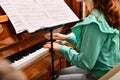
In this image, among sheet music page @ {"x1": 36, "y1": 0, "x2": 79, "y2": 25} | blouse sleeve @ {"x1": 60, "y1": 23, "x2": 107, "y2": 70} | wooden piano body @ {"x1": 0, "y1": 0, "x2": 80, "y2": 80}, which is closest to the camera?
blouse sleeve @ {"x1": 60, "y1": 23, "x2": 107, "y2": 70}

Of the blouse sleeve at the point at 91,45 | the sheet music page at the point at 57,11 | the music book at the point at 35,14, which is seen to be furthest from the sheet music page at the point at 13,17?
the blouse sleeve at the point at 91,45

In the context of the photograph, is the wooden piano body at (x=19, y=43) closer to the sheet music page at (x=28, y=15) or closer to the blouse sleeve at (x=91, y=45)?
the sheet music page at (x=28, y=15)

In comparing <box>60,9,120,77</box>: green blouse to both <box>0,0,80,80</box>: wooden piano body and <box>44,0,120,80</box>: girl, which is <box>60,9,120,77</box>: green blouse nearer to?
<box>44,0,120,80</box>: girl

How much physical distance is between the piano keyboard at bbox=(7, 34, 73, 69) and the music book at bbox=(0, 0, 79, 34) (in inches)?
7.7

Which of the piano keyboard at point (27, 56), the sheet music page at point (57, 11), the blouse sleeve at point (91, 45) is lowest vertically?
the piano keyboard at point (27, 56)

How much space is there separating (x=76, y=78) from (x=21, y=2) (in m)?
0.71

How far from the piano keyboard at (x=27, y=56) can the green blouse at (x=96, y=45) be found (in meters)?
0.19

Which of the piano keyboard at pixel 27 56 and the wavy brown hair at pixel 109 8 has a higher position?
the wavy brown hair at pixel 109 8

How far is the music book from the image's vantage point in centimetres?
128

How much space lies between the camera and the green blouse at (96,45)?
122 centimetres

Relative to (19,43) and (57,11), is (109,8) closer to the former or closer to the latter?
(57,11)

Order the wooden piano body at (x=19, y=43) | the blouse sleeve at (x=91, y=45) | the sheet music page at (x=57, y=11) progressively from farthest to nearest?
1. the sheet music page at (x=57, y=11)
2. the wooden piano body at (x=19, y=43)
3. the blouse sleeve at (x=91, y=45)

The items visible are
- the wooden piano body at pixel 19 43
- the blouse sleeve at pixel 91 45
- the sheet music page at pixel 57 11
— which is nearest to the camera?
the blouse sleeve at pixel 91 45

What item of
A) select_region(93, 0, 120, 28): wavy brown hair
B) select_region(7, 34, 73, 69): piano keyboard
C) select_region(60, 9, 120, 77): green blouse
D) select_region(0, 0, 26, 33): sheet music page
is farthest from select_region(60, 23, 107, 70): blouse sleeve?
select_region(0, 0, 26, 33): sheet music page
